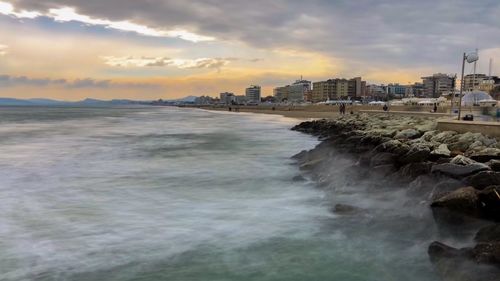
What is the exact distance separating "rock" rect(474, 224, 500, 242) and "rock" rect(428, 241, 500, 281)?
0.55 meters

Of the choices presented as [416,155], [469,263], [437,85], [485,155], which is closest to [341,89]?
[437,85]

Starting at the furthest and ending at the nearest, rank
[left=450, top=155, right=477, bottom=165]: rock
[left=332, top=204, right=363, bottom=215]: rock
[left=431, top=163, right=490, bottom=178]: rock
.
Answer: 1. [left=450, top=155, right=477, bottom=165]: rock
2. [left=332, top=204, right=363, bottom=215]: rock
3. [left=431, top=163, right=490, bottom=178]: rock

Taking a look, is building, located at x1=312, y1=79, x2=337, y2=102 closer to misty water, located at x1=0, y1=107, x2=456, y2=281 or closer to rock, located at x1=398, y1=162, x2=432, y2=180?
misty water, located at x1=0, y1=107, x2=456, y2=281

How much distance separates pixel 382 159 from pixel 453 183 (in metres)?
4.16

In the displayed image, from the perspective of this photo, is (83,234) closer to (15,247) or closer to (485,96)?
(15,247)

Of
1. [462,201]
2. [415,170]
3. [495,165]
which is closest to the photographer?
[462,201]

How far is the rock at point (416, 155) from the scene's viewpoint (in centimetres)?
1227

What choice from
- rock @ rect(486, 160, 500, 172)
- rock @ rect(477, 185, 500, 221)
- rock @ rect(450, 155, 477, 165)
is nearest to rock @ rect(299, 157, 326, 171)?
rock @ rect(450, 155, 477, 165)

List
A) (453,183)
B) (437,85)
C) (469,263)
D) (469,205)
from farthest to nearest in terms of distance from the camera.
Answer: (437,85) < (453,183) < (469,205) < (469,263)

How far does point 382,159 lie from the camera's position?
13.4 meters

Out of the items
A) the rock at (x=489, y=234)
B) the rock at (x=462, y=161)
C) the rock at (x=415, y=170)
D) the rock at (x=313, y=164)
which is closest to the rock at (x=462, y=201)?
the rock at (x=489, y=234)

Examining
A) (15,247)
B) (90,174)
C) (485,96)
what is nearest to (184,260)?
(15,247)

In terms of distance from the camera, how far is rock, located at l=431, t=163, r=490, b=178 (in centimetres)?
952

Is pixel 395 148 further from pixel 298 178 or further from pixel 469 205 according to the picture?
pixel 469 205
